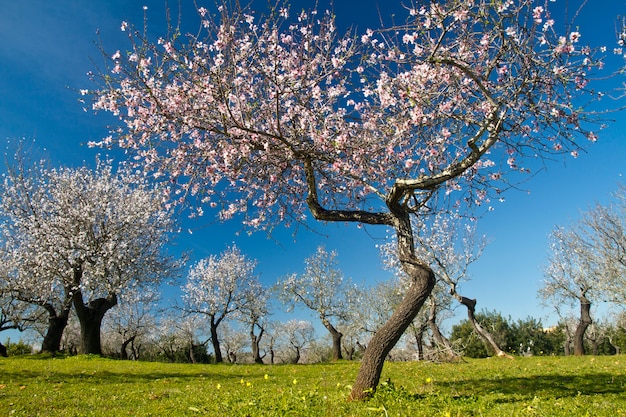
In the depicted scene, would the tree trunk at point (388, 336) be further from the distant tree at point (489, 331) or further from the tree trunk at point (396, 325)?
the distant tree at point (489, 331)

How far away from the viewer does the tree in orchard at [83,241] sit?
2548 centimetres

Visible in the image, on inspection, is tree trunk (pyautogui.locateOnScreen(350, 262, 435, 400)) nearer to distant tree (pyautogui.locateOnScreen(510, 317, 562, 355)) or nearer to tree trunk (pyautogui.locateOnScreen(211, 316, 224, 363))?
tree trunk (pyautogui.locateOnScreen(211, 316, 224, 363))

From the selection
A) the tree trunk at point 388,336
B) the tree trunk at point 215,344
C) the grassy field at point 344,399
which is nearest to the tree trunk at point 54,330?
the tree trunk at point 215,344

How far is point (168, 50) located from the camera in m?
8.79

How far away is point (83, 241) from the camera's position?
25906 mm

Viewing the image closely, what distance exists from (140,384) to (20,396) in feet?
11.5

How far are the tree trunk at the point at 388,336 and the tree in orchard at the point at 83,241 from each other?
20.3m

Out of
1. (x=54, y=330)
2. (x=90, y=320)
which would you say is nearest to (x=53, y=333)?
(x=54, y=330)

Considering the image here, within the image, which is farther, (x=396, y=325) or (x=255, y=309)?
(x=255, y=309)

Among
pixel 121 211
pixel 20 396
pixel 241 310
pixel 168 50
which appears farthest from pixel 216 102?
pixel 241 310

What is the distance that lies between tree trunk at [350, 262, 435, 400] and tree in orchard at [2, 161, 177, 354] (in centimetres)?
2033

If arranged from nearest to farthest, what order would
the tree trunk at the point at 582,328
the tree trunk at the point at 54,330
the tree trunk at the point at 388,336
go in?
1. the tree trunk at the point at 388,336
2. the tree trunk at the point at 54,330
3. the tree trunk at the point at 582,328

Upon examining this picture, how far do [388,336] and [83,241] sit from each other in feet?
78.2

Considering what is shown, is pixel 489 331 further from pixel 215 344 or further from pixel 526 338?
pixel 215 344
